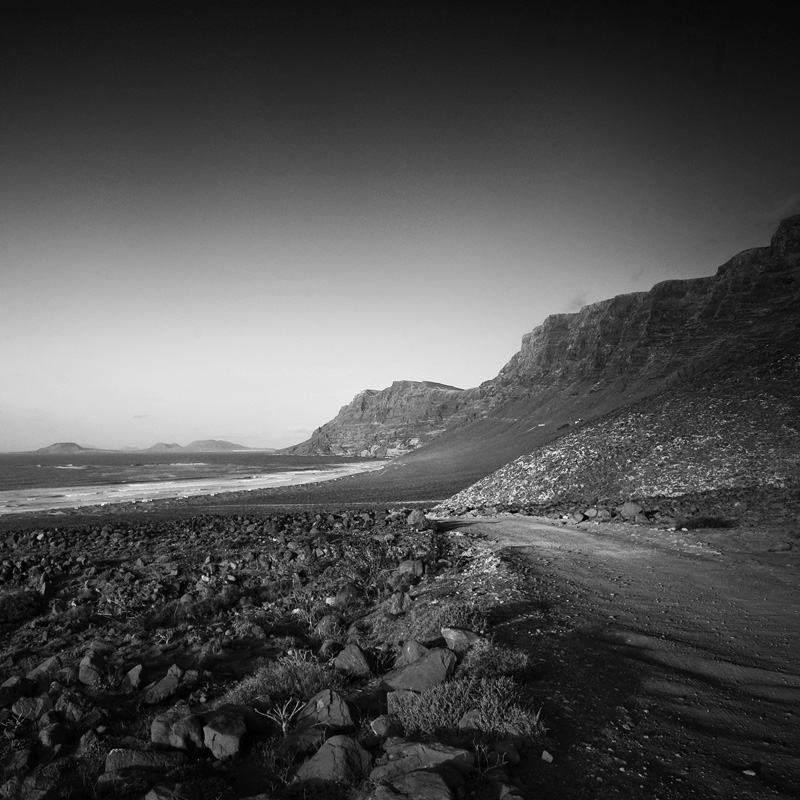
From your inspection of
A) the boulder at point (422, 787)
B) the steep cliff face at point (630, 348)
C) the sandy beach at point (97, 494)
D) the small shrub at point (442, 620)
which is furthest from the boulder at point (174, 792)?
the steep cliff face at point (630, 348)

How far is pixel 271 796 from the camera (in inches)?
179

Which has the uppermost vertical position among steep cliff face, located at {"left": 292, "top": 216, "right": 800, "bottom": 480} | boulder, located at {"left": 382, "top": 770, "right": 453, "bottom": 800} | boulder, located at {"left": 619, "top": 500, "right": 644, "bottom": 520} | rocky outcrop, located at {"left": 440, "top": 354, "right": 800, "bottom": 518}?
steep cliff face, located at {"left": 292, "top": 216, "right": 800, "bottom": 480}

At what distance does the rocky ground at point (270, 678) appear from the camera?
5016 millimetres

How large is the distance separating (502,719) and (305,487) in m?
53.6

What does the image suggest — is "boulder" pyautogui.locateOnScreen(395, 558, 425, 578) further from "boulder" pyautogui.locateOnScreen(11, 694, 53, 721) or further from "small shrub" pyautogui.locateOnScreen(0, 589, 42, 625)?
"small shrub" pyautogui.locateOnScreen(0, 589, 42, 625)

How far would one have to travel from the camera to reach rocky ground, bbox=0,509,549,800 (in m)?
5.02

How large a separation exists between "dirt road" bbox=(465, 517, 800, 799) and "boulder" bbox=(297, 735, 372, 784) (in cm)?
178

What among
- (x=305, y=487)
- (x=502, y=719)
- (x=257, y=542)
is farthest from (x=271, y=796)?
(x=305, y=487)

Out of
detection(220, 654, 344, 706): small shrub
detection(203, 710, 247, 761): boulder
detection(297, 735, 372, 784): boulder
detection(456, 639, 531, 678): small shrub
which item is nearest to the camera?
detection(297, 735, 372, 784): boulder

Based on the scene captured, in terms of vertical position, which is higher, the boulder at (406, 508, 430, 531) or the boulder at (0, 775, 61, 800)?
the boulder at (406, 508, 430, 531)

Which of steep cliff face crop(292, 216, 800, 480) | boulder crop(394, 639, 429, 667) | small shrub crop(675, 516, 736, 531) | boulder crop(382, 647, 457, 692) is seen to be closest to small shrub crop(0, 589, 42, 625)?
boulder crop(394, 639, 429, 667)

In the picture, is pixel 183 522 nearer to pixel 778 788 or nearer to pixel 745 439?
pixel 778 788

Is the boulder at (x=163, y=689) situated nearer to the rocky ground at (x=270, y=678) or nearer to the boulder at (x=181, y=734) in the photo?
the rocky ground at (x=270, y=678)

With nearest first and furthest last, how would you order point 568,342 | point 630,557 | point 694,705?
point 694,705 → point 630,557 → point 568,342
